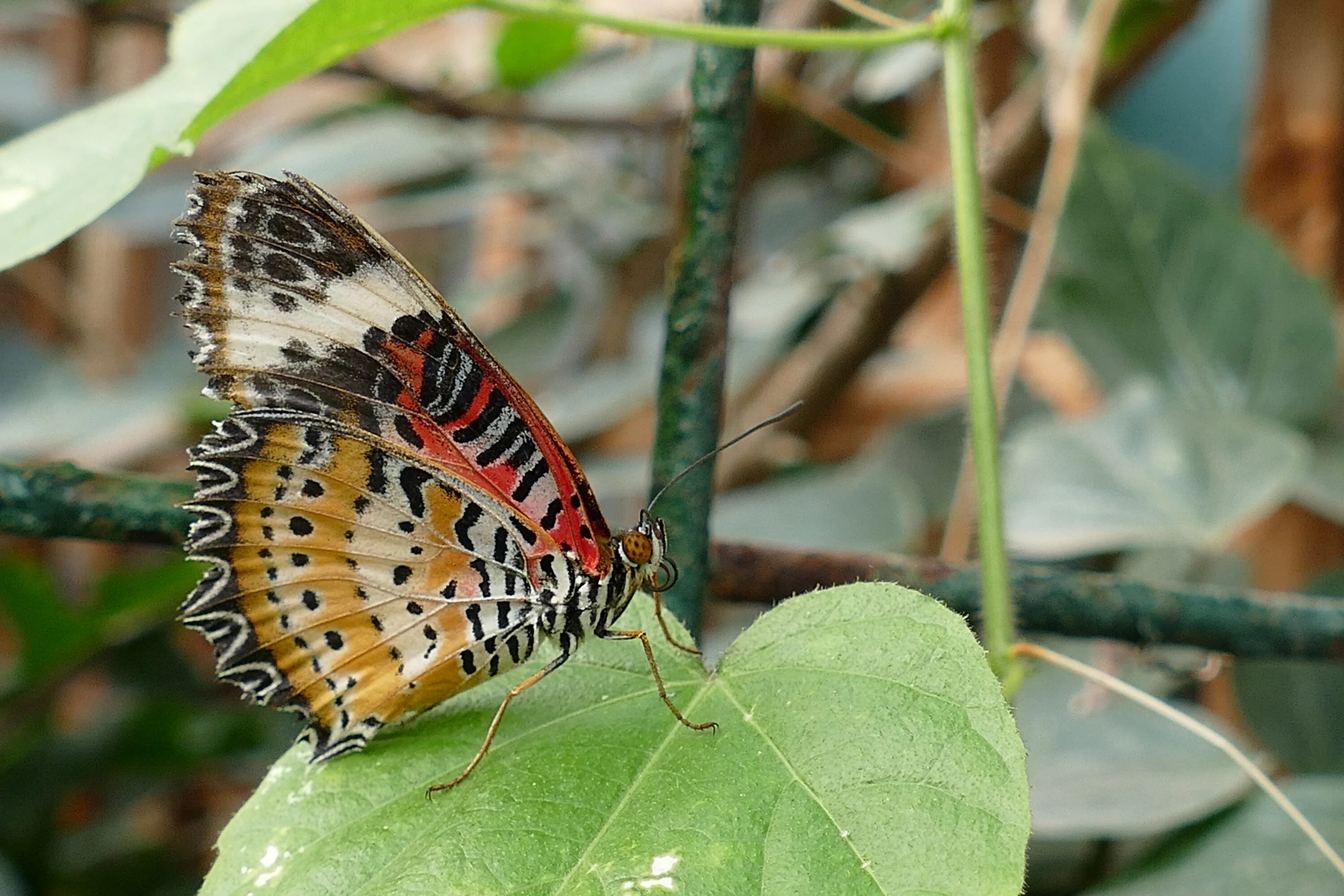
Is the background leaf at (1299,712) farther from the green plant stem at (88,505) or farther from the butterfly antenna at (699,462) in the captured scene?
the green plant stem at (88,505)

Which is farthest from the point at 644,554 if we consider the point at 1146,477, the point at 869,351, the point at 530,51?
the point at 530,51

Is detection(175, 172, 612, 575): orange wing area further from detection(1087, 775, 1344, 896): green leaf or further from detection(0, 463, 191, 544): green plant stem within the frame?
detection(1087, 775, 1344, 896): green leaf

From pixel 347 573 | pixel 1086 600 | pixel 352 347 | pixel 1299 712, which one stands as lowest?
pixel 1299 712

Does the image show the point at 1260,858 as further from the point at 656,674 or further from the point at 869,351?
the point at 869,351

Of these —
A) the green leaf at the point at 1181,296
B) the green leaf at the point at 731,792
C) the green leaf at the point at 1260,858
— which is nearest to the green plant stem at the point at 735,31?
the green leaf at the point at 731,792

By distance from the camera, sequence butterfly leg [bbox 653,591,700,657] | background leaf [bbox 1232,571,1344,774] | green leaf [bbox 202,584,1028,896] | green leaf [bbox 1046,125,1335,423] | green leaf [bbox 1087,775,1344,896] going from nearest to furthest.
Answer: green leaf [bbox 202,584,1028,896], butterfly leg [bbox 653,591,700,657], green leaf [bbox 1087,775,1344,896], background leaf [bbox 1232,571,1344,774], green leaf [bbox 1046,125,1335,423]

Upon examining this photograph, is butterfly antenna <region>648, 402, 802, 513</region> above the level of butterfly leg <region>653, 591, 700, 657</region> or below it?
above

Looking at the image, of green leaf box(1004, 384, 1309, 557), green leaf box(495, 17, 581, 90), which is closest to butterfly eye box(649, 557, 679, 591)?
green leaf box(1004, 384, 1309, 557)
